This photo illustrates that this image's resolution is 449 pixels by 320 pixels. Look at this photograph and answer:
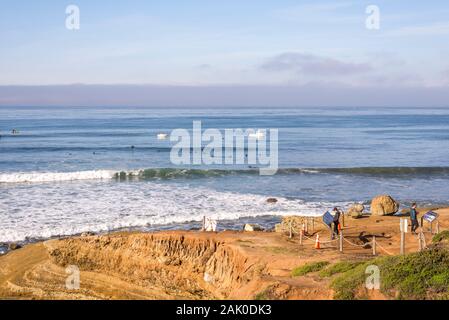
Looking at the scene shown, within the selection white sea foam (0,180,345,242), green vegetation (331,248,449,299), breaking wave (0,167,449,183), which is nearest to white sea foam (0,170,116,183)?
breaking wave (0,167,449,183)

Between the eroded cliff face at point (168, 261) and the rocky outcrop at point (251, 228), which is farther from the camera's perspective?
the rocky outcrop at point (251, 228)

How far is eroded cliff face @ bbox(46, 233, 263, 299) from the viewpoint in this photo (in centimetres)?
1755

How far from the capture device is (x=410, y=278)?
1314 cm

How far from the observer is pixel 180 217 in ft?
98.8

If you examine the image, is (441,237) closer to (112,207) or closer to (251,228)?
(251,228)

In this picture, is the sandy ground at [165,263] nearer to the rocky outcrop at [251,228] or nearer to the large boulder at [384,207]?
the rocky outcrop at [251,228]

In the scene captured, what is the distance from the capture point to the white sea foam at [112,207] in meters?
28.0

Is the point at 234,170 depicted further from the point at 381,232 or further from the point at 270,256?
the point at 270,256

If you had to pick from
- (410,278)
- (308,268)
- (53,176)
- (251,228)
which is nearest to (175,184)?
(53,176)

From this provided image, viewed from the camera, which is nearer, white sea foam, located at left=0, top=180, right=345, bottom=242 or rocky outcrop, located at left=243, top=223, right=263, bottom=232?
rocky outcrop, located at left=243, top=223, right=263, bottom=232

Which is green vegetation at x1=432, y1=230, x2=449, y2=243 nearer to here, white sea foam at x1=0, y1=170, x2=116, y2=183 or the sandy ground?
the sandy ground

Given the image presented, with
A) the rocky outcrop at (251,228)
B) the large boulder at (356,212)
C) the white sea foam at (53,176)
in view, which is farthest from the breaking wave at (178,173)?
the rocky outcrop at (251,228)

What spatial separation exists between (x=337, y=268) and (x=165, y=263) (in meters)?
6.15

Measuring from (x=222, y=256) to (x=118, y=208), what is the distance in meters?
15.2
